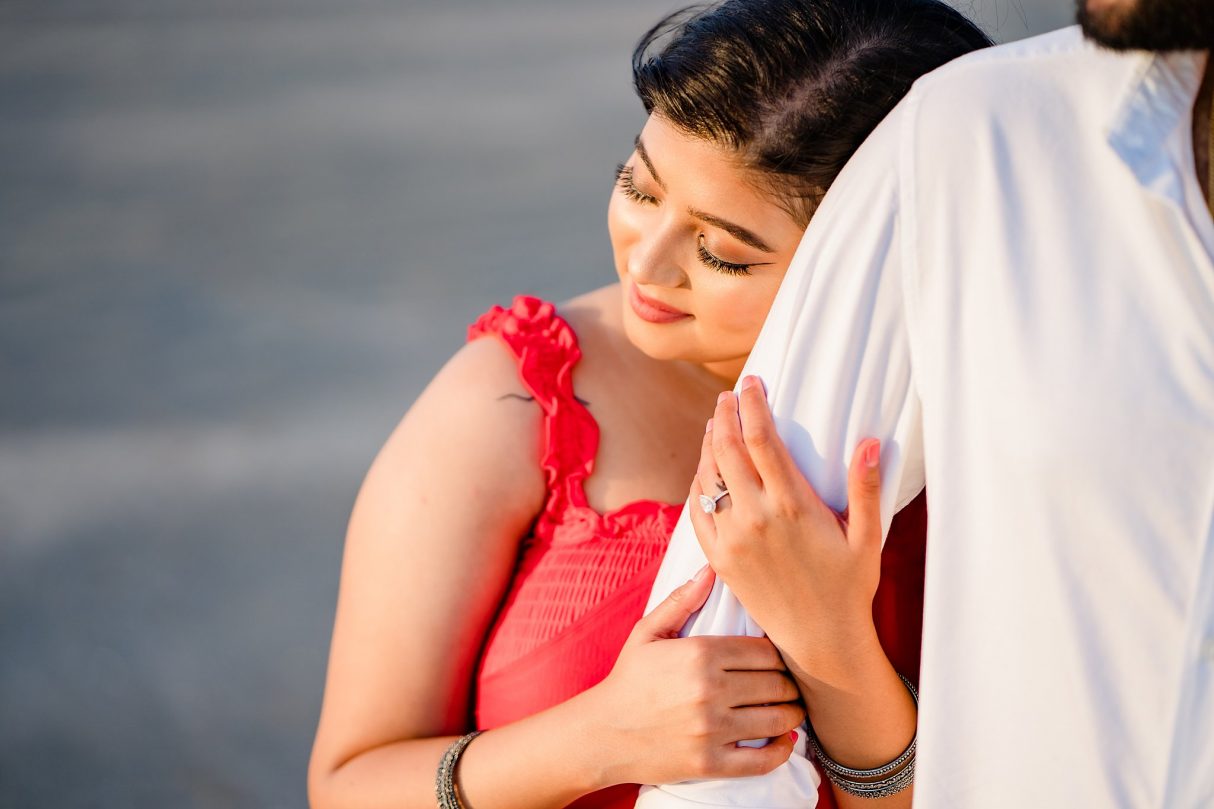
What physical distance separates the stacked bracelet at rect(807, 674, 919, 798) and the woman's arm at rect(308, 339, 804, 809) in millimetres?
214

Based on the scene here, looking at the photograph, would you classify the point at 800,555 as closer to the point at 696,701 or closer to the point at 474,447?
the point at 696,701

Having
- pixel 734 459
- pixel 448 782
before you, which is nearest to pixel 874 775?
pixel 734 459

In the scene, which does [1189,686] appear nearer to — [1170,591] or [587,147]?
[1170,591]

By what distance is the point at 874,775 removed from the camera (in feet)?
4.42

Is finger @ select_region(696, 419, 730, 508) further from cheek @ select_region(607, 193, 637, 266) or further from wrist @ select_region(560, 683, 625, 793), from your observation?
cheek @ select_region(607, 193, 637, 266)

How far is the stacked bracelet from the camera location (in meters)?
1.35

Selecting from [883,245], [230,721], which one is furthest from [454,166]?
[883,245]

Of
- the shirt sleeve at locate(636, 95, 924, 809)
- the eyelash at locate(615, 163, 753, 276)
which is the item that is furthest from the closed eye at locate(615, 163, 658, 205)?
the shirt sleeve at locate(636, 95, 924, 809)

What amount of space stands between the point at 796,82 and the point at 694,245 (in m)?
0.23

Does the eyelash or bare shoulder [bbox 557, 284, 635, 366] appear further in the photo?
bare shoulder [bbox 557, 284, 635, 366]

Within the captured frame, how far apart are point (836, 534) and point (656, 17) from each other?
240 inches

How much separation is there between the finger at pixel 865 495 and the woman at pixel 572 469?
0.41m

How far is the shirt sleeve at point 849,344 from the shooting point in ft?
3.89

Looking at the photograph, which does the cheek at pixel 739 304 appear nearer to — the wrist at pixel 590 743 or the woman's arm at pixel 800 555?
the woman's arm at pixel 800 555
